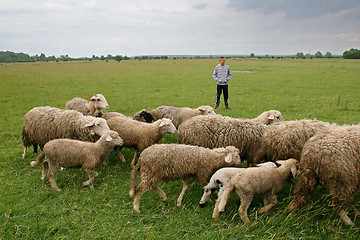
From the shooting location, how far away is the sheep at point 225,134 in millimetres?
6168

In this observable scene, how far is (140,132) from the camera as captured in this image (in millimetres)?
6949

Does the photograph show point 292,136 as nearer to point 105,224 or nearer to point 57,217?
point 105,224

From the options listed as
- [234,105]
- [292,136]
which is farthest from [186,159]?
[234,105]

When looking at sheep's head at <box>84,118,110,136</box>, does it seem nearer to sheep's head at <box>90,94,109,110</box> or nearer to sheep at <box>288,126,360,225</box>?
sheep's head at <box>90,94,109,110</box>

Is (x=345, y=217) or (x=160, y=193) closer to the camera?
(x=345, y=217)

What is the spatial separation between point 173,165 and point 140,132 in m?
2.25

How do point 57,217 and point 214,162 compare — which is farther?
point 214,162

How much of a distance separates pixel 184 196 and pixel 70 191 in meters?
2.32

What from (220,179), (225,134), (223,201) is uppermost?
(225,134)

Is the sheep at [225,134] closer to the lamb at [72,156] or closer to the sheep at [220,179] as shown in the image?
the sheep at [220,179]

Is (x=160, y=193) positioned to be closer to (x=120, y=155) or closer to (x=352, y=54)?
(x=120, y=155)

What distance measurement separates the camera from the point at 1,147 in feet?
26.9

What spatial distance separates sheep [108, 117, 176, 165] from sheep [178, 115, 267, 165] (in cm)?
58

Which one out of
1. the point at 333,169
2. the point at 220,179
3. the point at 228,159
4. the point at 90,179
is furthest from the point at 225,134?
the point at 90,179
